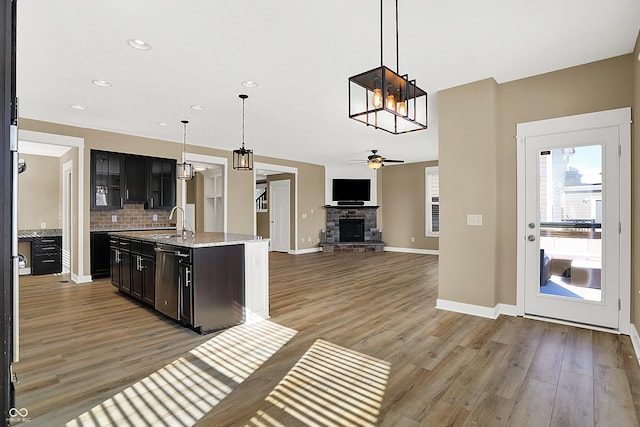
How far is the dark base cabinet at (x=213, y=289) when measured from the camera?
3195mm

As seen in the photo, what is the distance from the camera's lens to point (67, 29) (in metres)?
2.76

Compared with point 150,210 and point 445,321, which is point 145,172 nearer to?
point 150,210

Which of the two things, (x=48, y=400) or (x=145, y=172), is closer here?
(x=48, y=400)

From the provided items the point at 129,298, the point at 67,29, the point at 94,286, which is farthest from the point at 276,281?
the point at 67,29

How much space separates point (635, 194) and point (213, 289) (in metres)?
3.94

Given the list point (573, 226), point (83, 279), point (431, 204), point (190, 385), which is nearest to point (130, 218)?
point (83, 279)

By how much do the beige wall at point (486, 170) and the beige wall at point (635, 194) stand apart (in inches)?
19.3

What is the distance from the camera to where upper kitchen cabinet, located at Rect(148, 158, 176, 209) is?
646 centimetres

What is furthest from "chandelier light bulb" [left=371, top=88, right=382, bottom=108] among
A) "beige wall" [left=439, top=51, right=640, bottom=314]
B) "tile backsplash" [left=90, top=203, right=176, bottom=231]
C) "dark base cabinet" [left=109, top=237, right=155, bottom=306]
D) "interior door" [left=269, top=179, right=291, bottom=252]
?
"interior door" [left=269, top=179, right=291, bottom=252]

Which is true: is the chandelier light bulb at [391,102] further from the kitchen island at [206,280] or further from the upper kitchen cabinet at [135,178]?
the upper kitchen cabinet at [135,178]

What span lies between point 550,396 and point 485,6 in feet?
8.79

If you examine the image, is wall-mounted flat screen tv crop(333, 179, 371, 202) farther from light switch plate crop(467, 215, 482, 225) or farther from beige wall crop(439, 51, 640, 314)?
light switch plate crop(467, 215, 482, 225)

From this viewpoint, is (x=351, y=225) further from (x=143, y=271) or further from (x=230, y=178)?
(x=143, y=271)

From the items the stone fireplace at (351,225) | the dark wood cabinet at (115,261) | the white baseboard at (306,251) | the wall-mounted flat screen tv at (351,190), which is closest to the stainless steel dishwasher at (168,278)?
the dark wood cabinet at (115,261)
